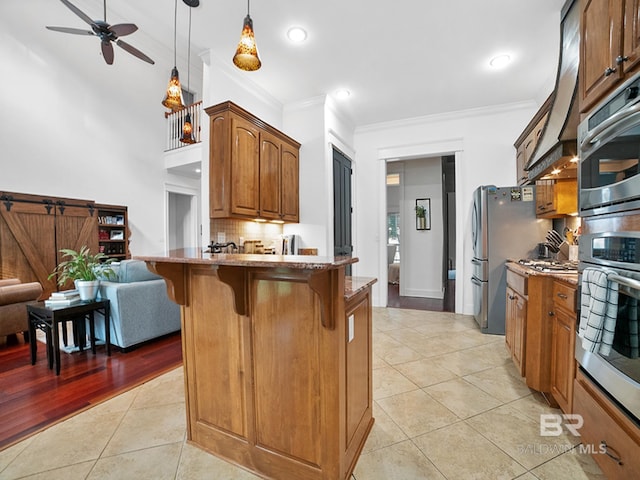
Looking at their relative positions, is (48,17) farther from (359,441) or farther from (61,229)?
(359,441)

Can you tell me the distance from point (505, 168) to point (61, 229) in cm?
715

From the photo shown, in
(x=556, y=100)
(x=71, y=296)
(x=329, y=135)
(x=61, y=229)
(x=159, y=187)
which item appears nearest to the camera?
(x=556, y=100)

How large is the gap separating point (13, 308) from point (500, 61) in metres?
6.01

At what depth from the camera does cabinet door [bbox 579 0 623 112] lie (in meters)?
1.28

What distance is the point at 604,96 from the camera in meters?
1.36

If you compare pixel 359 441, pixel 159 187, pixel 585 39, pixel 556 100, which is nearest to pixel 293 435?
pixel 359 441

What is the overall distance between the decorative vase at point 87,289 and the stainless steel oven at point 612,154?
396 centimetres

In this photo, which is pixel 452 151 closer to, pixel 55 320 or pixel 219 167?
pixel 219 167

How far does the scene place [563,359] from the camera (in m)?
1.75

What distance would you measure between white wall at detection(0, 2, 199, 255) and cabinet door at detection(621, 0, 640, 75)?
6.61 metres

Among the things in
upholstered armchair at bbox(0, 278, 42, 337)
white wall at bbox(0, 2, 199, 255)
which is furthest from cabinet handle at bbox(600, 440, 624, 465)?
white wall at bbox(0, 2, 199, 255)

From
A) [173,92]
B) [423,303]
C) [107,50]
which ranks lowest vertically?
[423,303]

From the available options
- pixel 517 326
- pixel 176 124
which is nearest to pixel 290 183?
pixel 517 326

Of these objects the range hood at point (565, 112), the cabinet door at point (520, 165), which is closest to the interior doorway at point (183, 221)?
the cabinet door at point (520, 165)
